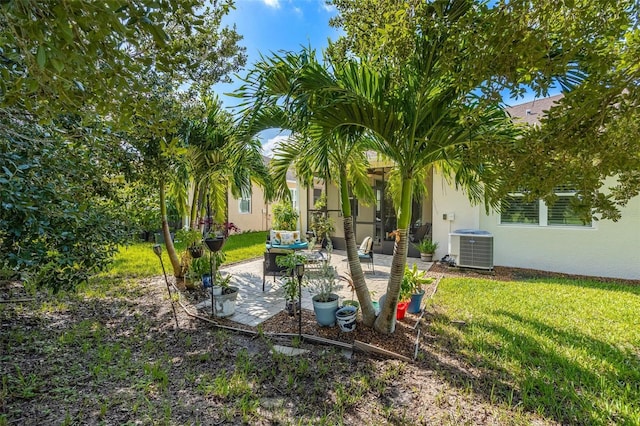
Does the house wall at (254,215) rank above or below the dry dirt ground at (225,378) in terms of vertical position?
above

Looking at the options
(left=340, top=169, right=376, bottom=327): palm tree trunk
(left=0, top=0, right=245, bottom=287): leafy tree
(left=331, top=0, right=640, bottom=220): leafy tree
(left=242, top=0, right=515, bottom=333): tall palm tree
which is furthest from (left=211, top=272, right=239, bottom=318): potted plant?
(left=331, top=0, right=640, bottom=220): leafy tree

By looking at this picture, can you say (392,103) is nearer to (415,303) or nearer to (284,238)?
(415,303)

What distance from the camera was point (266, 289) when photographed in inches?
268

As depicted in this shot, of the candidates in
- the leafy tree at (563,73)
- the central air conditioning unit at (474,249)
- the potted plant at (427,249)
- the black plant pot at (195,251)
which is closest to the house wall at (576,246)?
the central air conditioning unit at (474,249)

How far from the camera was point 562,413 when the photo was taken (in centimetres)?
264

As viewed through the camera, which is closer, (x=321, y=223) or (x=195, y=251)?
(x=195, y=251)

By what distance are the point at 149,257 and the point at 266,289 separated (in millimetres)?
5744

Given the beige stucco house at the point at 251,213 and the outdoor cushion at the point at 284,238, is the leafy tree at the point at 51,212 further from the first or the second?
the beige stucco house at the point at 251,213

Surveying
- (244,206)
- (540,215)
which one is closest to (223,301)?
(540,215)

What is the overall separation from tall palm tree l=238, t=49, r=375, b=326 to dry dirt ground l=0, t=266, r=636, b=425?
1122 mm

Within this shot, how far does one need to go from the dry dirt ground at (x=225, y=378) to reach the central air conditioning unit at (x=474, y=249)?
4092mm

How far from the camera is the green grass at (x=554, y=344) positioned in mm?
2807

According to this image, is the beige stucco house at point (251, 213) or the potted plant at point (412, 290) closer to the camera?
the potted plant at point (412, 290)

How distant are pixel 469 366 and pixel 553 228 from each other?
6.65 meters
